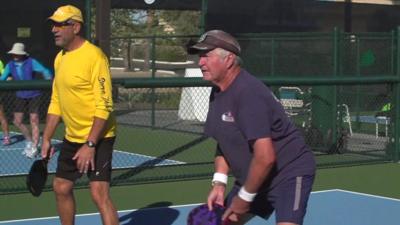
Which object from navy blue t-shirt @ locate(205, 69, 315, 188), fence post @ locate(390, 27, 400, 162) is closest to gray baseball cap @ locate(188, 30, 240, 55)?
navy blue t-shirt @ locate(205, 69, 315, 188)

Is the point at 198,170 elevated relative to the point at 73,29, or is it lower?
lower

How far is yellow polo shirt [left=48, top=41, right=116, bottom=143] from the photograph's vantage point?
6.65 m

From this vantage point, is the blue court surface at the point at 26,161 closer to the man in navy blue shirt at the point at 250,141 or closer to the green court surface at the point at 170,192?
the green court surface at the point at 170,192

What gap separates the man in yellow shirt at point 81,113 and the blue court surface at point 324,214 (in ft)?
5.92

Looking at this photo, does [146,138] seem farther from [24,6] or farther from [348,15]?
[348,15]

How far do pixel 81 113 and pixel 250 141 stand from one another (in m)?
2.37

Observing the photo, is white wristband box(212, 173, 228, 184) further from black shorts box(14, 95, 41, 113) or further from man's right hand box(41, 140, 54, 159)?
black shorts box(14, 95, 41, 113)

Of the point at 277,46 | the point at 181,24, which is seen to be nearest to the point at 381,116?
the point at 277,46

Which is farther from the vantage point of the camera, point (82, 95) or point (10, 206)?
point (10, 206)

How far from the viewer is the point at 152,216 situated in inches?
357

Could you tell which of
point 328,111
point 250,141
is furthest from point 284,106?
point 250,141

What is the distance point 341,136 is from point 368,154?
57 centimetres

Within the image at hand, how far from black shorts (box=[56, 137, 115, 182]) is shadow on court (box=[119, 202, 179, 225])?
6.25ft

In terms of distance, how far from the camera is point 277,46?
63.7ft
